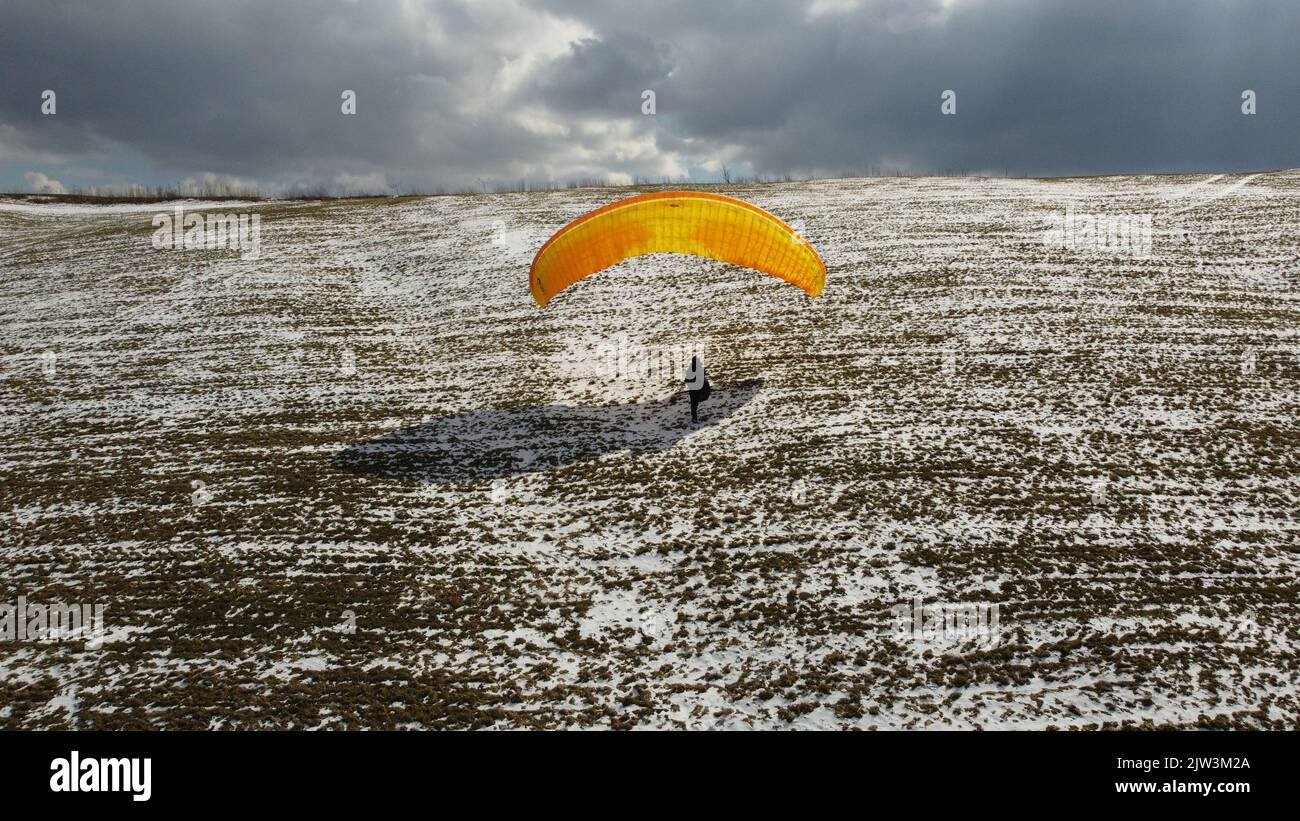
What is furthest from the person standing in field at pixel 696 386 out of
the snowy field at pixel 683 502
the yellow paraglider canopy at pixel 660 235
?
the yellow paraglider canopy at pixel 660 235

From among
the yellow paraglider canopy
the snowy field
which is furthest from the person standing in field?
A: the yellow paraglider canopy

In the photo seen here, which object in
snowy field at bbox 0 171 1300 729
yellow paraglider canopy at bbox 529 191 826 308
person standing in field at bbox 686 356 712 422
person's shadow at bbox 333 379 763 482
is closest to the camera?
snowy field at bbox 0 171 1300 729

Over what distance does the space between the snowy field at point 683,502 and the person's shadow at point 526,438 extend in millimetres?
148

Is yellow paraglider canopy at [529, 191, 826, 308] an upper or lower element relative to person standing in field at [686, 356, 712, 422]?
upper

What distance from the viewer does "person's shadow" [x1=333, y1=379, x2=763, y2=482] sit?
16172 mm

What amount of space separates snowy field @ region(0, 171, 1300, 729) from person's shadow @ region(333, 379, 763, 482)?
15 cm

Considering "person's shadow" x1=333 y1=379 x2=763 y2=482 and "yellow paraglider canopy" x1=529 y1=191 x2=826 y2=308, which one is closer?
"yellow paraglider canopy" x1=529 y1=191 x2=826 y2=308

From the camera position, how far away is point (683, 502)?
46.2ft

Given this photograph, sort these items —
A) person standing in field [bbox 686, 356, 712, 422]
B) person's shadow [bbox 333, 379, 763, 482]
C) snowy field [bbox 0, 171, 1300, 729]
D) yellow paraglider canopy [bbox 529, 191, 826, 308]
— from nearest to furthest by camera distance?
snowy field [bbox 0, 171, 1300, 729]
yellow paraglider canopy [bbox 529, 191, 826, 308]
person's shadow [bbox 333, 379, 763, 482]
person standing in field [bbox 686, 356, 712, 422]

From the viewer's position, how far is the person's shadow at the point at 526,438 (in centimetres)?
1617

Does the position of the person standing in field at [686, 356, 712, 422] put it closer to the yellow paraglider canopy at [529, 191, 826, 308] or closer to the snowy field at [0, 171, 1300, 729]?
the snowy field at [0, 171, 1300, 729]

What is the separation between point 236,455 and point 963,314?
25.7 meters
